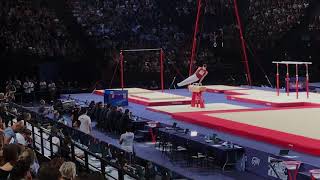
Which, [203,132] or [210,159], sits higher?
[203,132]

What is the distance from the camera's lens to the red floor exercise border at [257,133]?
497 inches

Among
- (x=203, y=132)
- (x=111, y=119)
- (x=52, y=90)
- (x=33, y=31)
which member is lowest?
(x=203, y=132)

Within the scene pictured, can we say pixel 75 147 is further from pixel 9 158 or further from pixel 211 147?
pixel 9 158

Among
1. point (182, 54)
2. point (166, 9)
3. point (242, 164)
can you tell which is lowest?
point (242, 164)

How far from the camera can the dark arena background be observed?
15461mm

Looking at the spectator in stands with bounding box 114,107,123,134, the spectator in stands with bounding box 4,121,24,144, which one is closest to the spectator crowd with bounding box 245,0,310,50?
the spectator in stands with bounding box 114,107,123,134

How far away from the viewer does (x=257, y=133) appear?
1436 cm

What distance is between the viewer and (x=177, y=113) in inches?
746

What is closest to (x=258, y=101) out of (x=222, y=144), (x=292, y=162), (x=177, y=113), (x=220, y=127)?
(x=177, y=113)

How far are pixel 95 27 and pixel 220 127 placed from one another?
16982mm

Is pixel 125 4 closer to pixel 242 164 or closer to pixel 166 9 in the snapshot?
pixel 166 9

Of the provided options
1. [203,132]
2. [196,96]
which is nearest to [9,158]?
[203,132]

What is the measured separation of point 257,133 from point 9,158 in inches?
375

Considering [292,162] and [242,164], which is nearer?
[292,162]
